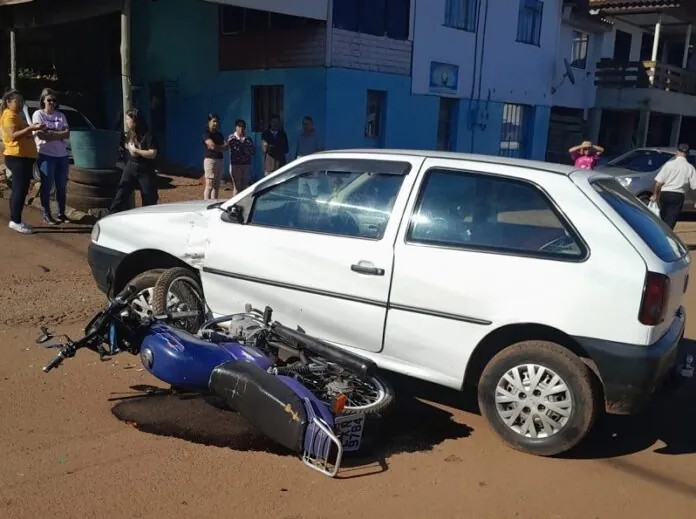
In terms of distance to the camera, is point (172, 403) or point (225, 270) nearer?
point (172, 403)

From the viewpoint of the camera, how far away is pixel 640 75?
2411 centimetres

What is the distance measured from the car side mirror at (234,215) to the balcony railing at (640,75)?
2256cm

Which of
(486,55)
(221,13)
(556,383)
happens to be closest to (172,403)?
(556,383)

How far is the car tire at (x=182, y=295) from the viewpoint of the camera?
4.91 m

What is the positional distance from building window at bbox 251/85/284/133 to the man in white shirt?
Answer: 29.1 ft

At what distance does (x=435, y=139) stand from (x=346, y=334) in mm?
15147

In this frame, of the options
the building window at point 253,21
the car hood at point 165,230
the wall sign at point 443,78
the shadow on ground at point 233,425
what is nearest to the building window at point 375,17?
the building window at point 253,21

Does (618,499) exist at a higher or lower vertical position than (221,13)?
lower

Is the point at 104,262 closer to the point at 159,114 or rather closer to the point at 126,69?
the point at 126,69

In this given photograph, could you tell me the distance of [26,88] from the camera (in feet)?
65.7

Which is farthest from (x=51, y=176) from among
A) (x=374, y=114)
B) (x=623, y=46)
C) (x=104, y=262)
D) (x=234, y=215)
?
(x=623, y=46)

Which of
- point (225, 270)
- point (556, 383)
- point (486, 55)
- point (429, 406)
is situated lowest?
point (429, 406)

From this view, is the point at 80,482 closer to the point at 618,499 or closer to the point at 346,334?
the point at 346,334

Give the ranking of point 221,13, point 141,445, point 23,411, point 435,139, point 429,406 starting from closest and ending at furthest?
point 141,445 < point 23,411 < point 429,406 < point 221,13 < point 435,139
